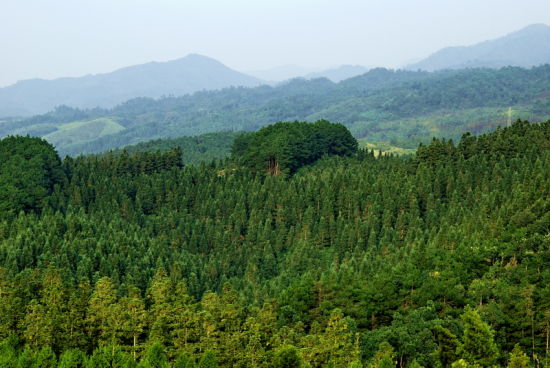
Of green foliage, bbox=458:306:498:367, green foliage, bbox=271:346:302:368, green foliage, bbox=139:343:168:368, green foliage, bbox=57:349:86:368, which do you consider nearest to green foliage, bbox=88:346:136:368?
green foliage, bbox=57:349:86:368

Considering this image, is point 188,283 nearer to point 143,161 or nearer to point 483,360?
point 483,360

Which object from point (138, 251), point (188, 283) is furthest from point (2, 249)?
point (188, 283)

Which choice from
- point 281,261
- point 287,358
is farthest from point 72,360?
point 281,261

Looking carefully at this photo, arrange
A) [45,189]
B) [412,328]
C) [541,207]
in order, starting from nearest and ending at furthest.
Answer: [412,328] → [541,207] → [45,189]

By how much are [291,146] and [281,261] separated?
3633cm

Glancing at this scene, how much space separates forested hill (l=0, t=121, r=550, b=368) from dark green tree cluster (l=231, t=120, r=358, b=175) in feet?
9.30

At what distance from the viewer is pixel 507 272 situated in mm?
44094

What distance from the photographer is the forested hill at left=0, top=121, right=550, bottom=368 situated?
121ft

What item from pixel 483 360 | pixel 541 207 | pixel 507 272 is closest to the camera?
pixel 483 360

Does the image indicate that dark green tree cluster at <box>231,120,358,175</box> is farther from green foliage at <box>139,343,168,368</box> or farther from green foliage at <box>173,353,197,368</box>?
green foliage at <box>173,353,197,368</box>

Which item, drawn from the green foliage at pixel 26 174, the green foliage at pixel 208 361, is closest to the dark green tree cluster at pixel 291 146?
the green foliage at pixel 26 174

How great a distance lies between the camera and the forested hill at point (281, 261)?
36.8m

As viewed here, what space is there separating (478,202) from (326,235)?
17966 millimetres

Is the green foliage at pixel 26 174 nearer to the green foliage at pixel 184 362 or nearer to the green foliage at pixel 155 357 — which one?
the green foliage at pixel 155 357
